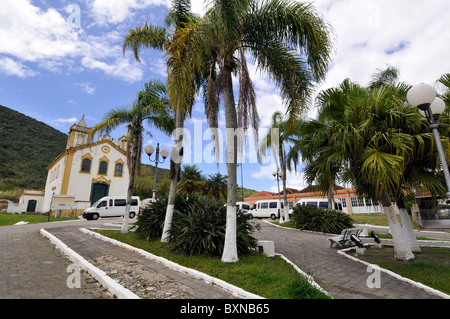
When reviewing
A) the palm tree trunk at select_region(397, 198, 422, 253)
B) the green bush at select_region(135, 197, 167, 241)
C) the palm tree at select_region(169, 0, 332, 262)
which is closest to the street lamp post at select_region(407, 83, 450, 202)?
the palm tree at select_region(169, 0, 332, 262)

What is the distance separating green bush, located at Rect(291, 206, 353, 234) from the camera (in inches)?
523

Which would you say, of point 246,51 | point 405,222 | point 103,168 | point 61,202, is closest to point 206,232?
point 246,51

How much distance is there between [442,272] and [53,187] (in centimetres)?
3797

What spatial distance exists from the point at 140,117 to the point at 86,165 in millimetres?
22100

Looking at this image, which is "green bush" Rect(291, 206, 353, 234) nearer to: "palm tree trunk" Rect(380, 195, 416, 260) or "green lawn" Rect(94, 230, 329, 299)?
"palm tree trunk" Rect(380, 195, 416, 260)

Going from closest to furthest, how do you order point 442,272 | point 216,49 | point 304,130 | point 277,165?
point 442,272 < point 216,49 < point 304,130 < point 277,165

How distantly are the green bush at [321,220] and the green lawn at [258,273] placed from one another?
8.07 meters

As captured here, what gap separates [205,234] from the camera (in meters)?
6.67

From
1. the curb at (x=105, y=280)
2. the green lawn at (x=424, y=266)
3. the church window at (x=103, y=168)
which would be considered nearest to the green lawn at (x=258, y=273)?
the curb at (x=105, y=280)

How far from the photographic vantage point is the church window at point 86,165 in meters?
28.9

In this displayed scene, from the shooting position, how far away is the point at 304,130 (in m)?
8.17

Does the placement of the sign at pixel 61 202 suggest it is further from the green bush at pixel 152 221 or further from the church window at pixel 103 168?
the green bush at pixel 152 221
